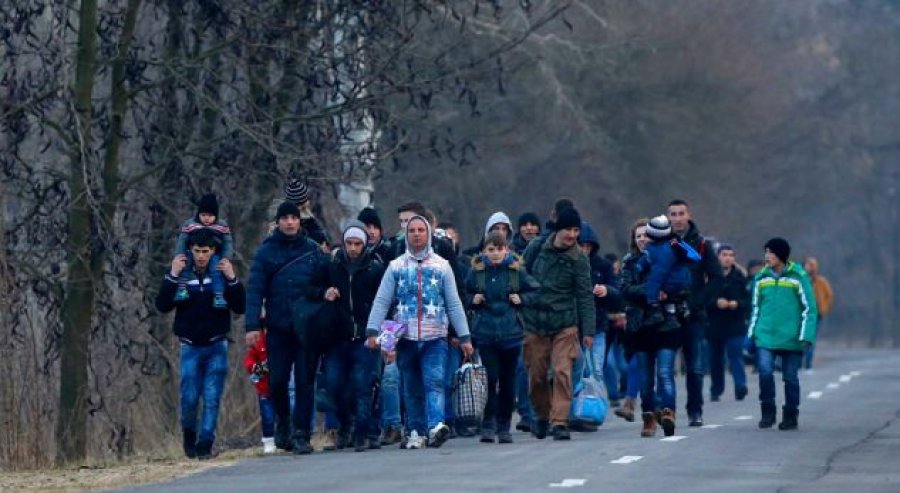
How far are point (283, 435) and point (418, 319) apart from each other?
4.83 feet

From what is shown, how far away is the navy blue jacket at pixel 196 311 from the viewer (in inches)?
702

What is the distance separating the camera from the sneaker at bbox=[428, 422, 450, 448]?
59.7 ft

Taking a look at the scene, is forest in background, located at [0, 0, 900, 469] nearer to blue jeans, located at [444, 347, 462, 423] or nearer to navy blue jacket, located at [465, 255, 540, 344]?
blue jeans, located at [444, 347, 462, 423]

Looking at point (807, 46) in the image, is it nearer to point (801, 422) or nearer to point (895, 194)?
point (895, 194)

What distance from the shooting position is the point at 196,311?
1786 centimetres

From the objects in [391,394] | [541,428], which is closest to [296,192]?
[391,394]

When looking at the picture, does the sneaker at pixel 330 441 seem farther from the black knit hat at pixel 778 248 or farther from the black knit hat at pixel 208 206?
the black knit hat at pixel 778 248

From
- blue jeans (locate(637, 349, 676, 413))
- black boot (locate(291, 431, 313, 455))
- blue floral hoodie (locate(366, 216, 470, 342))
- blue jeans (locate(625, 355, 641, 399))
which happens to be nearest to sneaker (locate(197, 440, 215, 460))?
black boot (locate(291, 431, 313, 455))

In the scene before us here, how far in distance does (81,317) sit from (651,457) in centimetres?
662

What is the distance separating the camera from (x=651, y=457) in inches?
642

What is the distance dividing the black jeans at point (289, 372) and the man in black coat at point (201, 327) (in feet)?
1.26

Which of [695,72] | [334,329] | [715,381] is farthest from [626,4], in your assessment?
[334,329]

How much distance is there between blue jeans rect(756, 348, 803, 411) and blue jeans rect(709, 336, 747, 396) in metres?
7.01

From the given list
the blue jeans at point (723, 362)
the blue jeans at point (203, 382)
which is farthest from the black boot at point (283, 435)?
the blue jeans at point (723, 362)
